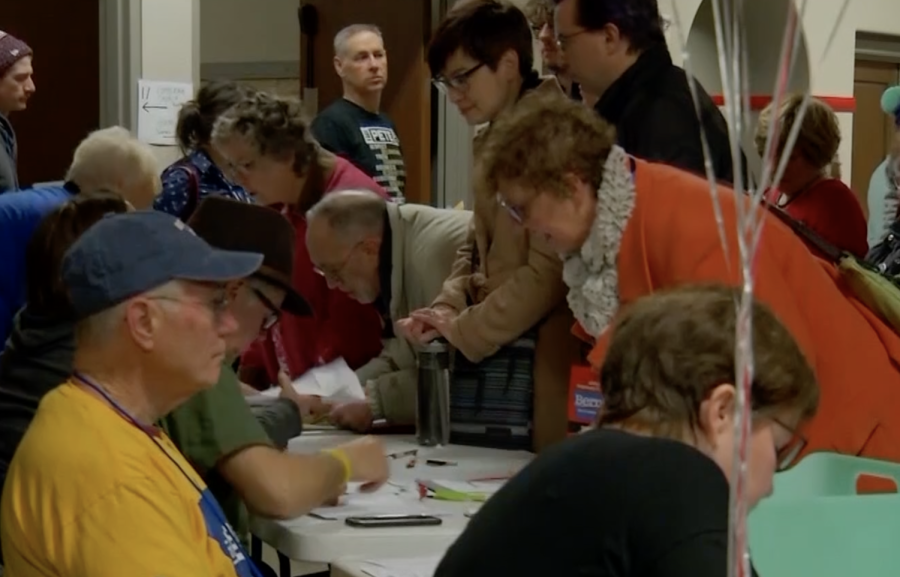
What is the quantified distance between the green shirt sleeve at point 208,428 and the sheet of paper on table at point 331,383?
931mm

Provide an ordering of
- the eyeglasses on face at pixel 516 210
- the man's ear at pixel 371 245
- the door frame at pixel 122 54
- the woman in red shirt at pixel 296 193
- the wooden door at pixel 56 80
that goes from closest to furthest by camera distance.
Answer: the eyeglasses on face at pixel 516 210
the man's ear at pixel 371 245
the woman in red shirt at pixel 296 193
the door frame at pixel 122 54
the wooden door at pixel 56 80

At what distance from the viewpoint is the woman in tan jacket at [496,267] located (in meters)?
2.53

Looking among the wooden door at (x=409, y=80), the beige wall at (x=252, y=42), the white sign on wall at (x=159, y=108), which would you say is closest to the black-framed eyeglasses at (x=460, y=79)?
the white sign on wall at (x=159, y=108)

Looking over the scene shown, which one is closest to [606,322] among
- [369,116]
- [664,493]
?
[664,493]

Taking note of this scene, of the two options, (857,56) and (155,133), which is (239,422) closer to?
(155,133)

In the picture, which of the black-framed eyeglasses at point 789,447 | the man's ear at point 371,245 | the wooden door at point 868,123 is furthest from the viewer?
the wooden door at point 868,123

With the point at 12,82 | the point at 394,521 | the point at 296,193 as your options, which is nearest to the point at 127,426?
the point at 394,521

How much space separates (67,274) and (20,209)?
2002 mm

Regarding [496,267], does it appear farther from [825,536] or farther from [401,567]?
[825,536]

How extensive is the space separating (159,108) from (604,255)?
303 centimetres

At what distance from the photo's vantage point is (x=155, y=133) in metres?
4.81

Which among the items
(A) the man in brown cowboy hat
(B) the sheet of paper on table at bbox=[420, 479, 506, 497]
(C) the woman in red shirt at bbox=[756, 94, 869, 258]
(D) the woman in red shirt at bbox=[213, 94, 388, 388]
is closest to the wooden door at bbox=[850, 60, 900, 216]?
(C) the woman in red shirt at bbox=[756, 94, 869, 258]

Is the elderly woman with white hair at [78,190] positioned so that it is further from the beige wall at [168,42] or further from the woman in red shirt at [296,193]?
the beige wall at [168,42]

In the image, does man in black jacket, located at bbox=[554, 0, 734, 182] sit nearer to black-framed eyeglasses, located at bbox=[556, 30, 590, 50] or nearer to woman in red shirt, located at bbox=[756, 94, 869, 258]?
black-framed eyeglasses, located at bbox=[556, 30, 590, 50]
